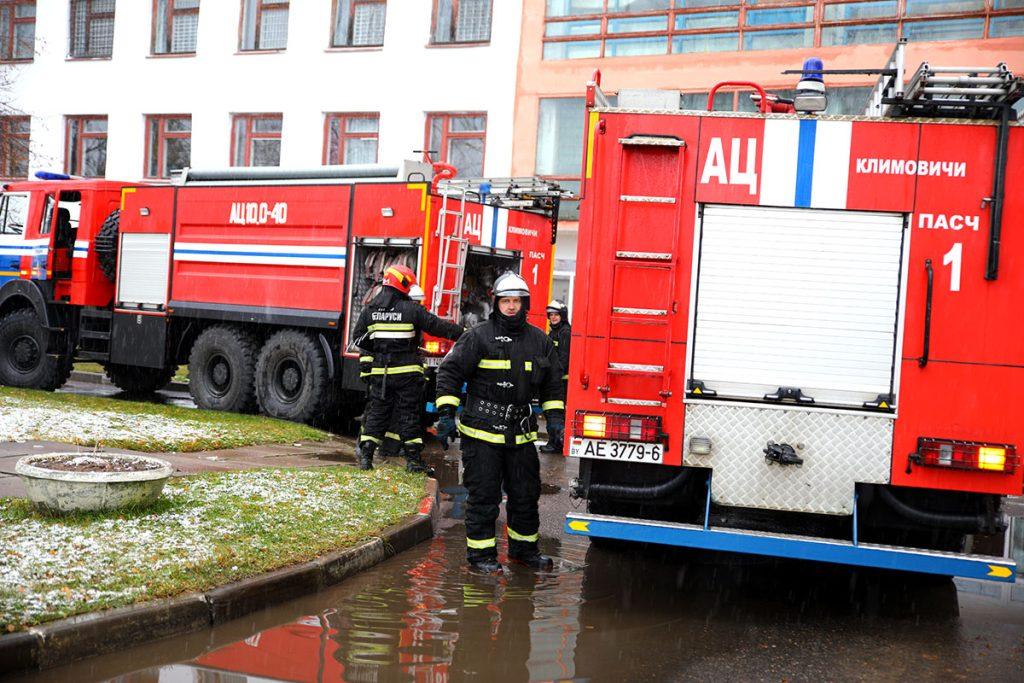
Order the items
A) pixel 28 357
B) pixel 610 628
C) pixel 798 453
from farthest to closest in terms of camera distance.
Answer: pixel 28 357
pixel 798 453
pixel 610 628

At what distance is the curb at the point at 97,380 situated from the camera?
63.2ft

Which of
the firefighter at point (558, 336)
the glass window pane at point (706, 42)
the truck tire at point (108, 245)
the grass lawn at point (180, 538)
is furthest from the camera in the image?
the glass window pane at point (706, 42)

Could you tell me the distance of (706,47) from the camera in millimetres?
21547

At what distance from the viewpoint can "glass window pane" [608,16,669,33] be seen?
2184cm

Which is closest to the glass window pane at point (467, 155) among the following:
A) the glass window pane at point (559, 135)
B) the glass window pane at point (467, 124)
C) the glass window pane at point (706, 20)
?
the glass window pane at point (467, 124)

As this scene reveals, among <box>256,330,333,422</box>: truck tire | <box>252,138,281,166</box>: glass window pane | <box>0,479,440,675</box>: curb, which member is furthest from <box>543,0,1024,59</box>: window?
<box>0,479,440,675</box>: curb

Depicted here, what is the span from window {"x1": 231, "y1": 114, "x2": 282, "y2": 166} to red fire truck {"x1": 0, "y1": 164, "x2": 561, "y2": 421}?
9.81 metres

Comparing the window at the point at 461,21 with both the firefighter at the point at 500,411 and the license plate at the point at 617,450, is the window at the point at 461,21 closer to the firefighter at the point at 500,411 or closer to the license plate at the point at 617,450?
the firefighter at the point at 500,411

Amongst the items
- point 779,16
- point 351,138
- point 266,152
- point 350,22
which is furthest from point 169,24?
point 779,16

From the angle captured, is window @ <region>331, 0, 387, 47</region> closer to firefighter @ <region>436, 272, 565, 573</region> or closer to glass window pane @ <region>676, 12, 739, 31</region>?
glass window pane @ <region>676, 12, 739, 31</region>

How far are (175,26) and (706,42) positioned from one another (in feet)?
43.1

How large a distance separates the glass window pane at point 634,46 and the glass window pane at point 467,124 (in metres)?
Answer: 3.05

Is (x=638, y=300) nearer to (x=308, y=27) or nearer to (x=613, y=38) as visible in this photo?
(x=613, y=38)

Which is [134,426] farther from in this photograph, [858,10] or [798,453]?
[858,10]
